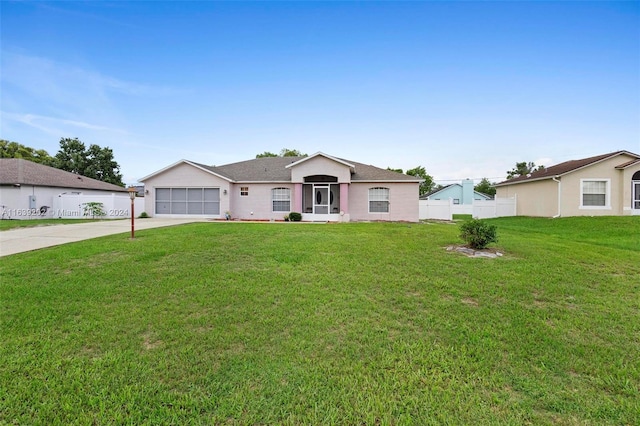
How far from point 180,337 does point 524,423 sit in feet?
11.6

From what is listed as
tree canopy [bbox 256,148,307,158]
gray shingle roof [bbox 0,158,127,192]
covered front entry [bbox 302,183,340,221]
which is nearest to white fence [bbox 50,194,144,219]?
gray shingle roof [bbox 0,158,127,192]

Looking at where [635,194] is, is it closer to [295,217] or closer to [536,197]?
[536,197]

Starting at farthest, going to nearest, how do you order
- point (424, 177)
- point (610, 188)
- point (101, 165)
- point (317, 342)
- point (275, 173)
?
1. point (424, 177)
2. point (101, 165)
3. point (275, 173)
4. point (610, 188)
5. point (317, 342)

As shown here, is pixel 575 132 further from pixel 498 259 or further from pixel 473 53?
pixel 498 259

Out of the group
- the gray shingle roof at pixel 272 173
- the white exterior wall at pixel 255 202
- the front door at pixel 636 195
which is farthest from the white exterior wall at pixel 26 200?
the front door at pixel 636 195

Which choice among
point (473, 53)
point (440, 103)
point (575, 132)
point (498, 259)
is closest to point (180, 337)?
point (498, 259)

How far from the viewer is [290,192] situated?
19953mm

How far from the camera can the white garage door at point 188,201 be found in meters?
20.2

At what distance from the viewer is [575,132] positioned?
1933 centimetres

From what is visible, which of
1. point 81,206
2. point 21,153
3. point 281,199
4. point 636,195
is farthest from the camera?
point 21,153

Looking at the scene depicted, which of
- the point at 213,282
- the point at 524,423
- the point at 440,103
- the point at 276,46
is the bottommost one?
the point at 524,423

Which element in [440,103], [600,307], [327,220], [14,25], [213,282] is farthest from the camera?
[327,220]

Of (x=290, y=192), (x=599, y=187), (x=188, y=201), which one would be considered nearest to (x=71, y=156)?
(x=188, y=201)

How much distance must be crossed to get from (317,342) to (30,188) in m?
27.4
